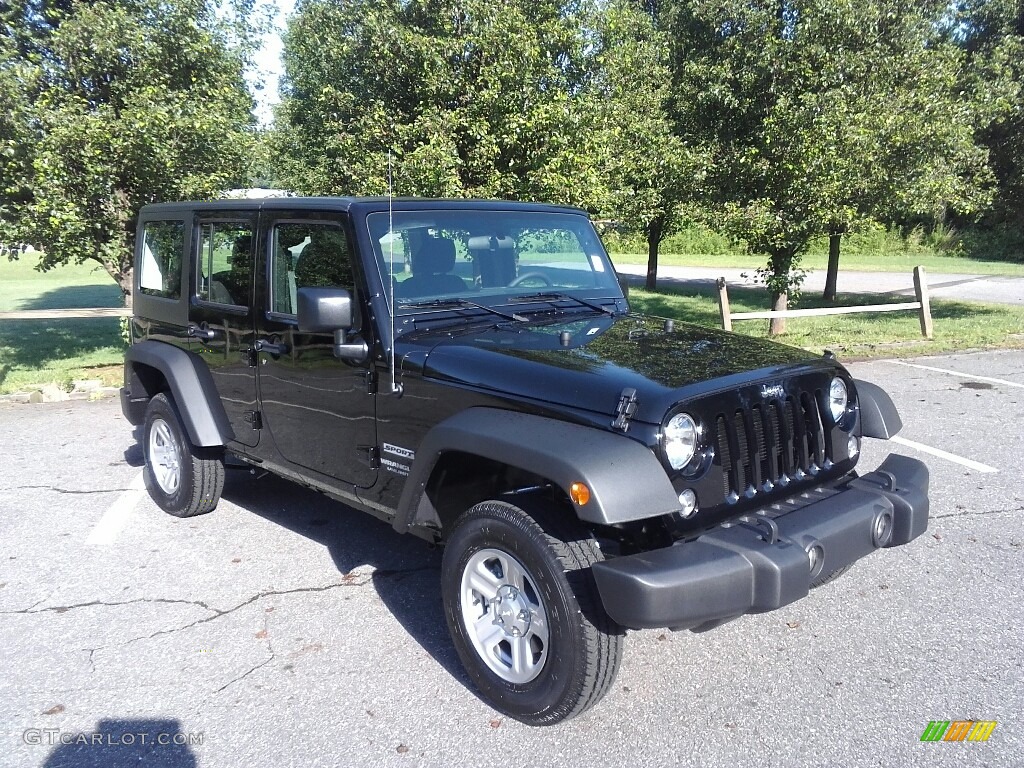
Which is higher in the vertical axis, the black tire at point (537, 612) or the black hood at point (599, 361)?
the black hood at point (599, 361)

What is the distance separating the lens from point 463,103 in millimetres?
9742

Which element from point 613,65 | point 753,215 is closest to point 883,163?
point 753,215

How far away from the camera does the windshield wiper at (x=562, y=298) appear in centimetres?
421

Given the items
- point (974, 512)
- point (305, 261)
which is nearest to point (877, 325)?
point (974, 512)

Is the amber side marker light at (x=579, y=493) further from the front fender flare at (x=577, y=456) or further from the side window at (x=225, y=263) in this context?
the side window at (x=225, y=263)

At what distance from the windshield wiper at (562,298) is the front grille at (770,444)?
48.8 inches

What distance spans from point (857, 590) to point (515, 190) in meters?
6.41

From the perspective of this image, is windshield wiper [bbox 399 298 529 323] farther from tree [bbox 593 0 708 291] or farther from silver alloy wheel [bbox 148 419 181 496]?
tree [bbox 593 0 708 291]

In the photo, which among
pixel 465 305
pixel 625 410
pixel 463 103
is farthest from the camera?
pixel 463 103

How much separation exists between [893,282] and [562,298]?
73.2 feet

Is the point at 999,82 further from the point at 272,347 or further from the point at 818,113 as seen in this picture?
the point at 272,347

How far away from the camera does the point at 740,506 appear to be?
3189mm

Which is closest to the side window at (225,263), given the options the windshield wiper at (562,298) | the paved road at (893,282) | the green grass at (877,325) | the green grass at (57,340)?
the windshield wiper at (562,298)

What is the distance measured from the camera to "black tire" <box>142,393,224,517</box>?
16.9 ft
